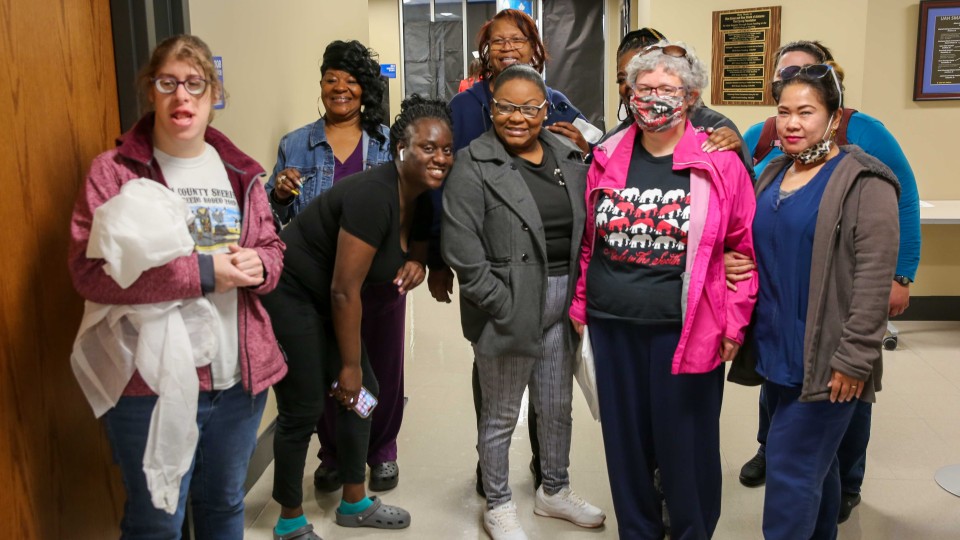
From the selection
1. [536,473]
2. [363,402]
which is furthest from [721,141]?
[536,473]

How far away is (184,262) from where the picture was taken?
5.53 ft

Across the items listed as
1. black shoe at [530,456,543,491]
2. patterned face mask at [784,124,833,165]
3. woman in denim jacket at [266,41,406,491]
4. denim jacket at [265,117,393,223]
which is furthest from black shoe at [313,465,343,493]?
patterned face mask at [784,124,833,165]

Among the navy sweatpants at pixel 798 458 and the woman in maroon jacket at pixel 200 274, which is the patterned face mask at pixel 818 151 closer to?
the navy sweatpants at pixel 798 458

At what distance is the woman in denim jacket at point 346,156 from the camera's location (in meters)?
2.77

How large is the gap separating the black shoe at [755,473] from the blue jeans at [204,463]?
6.10 ft

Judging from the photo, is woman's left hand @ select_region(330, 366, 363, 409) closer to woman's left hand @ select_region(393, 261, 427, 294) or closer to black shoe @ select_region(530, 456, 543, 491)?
woman's left hand @ select_region(393, 261, 427, 294)

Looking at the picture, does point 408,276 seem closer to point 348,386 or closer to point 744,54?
point 348,386

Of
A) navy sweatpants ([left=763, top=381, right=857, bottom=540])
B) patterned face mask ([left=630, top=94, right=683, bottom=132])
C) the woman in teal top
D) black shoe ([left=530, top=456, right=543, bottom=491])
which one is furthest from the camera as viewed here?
black shoe ([left=530, top=456, right=543, bottom=491])

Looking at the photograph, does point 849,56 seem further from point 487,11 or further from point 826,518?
point 487,11

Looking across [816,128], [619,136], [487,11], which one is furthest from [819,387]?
[487,11]

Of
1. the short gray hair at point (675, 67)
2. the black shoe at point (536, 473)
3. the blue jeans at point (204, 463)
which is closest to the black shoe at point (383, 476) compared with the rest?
the black shoe at point (536, 473)

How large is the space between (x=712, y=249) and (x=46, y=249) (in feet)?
5.45

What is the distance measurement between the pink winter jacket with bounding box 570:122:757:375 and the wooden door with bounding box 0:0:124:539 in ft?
5.07

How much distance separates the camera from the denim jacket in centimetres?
279
